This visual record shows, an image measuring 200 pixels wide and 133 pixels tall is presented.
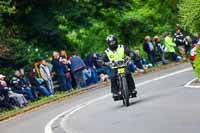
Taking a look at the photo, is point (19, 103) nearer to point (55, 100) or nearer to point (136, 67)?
point (55, 100)

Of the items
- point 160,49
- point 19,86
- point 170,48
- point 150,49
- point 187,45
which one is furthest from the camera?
point 187,45

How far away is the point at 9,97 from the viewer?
2711 cm

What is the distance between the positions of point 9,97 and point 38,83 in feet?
9.09

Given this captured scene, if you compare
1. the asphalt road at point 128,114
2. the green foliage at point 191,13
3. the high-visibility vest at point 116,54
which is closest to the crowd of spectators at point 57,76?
the green foliage at point 191,13

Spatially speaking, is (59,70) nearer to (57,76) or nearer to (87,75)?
(57,76)

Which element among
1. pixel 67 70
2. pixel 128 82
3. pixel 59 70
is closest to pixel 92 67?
pixel 67 70

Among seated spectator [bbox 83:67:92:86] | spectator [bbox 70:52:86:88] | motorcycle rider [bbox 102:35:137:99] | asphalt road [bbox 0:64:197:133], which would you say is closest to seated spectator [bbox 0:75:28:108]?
asphalt road [bbox 0:64:197:133]

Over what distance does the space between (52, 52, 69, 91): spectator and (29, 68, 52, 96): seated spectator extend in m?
1.28

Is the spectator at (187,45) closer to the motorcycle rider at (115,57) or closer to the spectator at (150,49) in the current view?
the spectator at (150,49)

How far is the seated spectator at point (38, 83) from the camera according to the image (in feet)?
97.5

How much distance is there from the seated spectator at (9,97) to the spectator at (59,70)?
360 cm

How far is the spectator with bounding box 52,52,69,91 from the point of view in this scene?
31156mm

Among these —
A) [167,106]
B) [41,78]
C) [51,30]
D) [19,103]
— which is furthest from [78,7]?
[167,106]

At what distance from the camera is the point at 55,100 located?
28.6m
